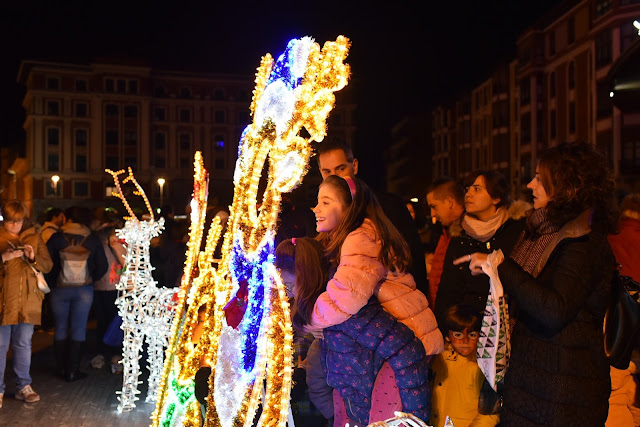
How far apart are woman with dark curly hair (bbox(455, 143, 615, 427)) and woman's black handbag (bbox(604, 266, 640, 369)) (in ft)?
0.12

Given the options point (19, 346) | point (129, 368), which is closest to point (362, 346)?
point (129, 368)

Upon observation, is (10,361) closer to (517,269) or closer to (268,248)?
(268,248)

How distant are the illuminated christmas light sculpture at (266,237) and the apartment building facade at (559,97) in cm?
2347

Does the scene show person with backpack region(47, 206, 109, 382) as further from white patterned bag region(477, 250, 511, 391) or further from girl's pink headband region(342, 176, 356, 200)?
white patterned bag region(477, 250, 511, 391)

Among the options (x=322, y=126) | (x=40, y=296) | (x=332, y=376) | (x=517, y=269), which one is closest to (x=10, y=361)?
(x=40, y=296)

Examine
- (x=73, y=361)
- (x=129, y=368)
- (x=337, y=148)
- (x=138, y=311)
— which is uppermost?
(x=337, y=148)

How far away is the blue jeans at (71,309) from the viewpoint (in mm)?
7562

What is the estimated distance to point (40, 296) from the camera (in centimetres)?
668

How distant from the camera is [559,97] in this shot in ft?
131

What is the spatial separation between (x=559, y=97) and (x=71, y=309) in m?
38.1

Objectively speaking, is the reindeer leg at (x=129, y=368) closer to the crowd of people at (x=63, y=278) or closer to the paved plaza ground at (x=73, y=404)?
the paved plaza ground at (x=73, y=404)

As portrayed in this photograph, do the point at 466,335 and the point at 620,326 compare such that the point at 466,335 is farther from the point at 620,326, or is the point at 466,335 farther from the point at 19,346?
the point at 19,346

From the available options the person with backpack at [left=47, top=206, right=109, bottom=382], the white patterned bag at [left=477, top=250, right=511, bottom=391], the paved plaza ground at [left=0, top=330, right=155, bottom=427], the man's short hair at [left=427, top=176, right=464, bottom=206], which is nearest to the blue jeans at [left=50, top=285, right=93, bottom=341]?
the person with backpack at [left=47, top=206, right=109, bottom=382]

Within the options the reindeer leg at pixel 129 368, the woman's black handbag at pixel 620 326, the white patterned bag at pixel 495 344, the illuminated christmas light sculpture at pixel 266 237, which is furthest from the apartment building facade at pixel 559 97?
the illuminated christmas light sculpture at pixel 266 237
